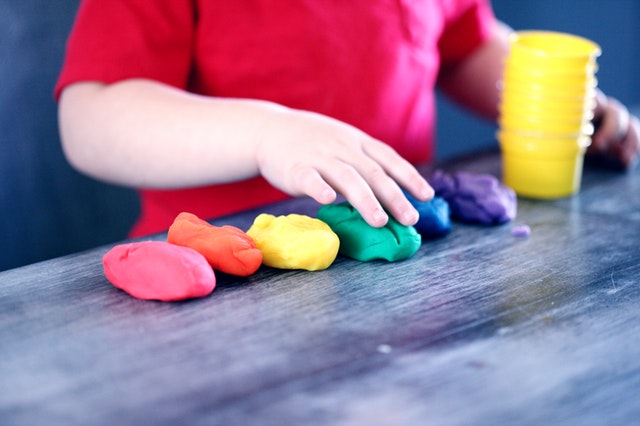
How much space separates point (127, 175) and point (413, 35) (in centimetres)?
39

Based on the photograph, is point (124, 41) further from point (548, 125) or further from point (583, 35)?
point (583, 35)

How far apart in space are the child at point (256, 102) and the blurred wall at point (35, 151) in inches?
6.5

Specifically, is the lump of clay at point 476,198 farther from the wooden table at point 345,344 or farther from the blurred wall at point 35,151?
the blurred wall at point 35,151

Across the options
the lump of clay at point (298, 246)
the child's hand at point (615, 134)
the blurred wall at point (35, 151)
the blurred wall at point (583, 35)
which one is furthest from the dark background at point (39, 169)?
the blurred wall at point (583, 35)

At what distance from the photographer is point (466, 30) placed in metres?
1.12

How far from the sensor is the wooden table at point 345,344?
1.42 ft

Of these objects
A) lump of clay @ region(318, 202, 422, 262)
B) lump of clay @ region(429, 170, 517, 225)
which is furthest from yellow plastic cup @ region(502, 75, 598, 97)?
lump of clay @ region(318, 202, 422, 262)

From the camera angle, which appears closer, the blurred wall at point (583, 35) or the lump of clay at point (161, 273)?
the lump of clay at point (161, 273)

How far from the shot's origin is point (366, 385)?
456mm

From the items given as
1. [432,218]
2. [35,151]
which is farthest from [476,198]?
[35,151]

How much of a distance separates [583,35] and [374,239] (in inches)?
65.6

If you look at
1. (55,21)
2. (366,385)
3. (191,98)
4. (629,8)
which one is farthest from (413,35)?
(629,8)

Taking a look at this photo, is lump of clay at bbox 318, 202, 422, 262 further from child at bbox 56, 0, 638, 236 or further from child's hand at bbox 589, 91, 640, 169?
child's hand at bbox 589, 91, 640, 169

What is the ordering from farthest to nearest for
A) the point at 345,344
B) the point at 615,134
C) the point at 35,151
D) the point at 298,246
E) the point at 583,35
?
the point at 583,35 < the point at 35,151 < the point at 615,134 < the point at 298,246 < the point at 345,344
